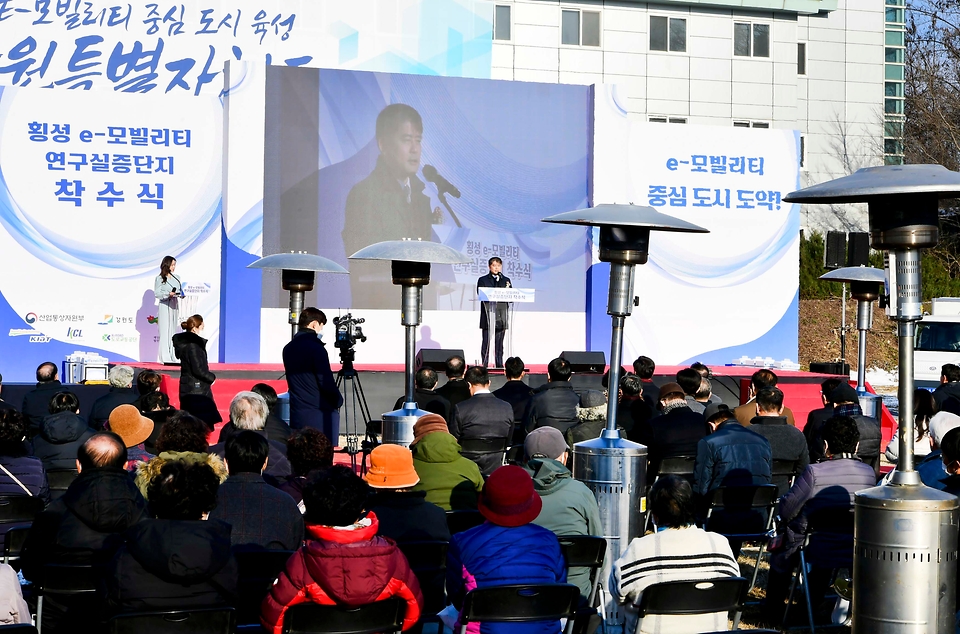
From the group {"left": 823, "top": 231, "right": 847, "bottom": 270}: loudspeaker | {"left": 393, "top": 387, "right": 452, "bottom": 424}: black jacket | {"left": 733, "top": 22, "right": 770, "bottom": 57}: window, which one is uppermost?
{"left": 733, "top": 22, "right": 770, "bottom": 57}: window

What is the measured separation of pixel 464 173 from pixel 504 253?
1.27 metres

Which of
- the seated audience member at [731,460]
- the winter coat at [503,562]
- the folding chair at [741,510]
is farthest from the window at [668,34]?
the winter coat at [503,562]

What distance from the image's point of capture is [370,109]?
16.1m

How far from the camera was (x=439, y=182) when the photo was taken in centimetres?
1633

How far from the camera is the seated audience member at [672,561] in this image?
12.7 ft

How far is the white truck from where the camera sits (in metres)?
17.8

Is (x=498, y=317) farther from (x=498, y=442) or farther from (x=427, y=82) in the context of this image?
(x=498, y=442)

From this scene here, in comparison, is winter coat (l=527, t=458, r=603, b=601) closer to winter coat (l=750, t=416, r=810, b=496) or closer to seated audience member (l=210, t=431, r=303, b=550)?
seated audience member (l=210, t=431, r=303, b=550)

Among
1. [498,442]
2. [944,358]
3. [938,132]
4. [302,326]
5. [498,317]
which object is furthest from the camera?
[938,132]

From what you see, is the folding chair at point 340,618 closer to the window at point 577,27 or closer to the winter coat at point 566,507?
the winter coat at point 566,507

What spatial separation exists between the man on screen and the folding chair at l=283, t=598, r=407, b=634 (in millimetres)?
12543

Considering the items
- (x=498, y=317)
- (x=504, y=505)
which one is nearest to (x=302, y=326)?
(x=504, y=505)

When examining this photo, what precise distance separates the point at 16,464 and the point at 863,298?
26.2 ft

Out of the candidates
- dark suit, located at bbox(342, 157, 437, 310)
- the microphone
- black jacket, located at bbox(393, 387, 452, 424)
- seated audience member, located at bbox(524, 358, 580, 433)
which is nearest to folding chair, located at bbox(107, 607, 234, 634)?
seated audience member, located at bbox(524, 358, 580, 433)
